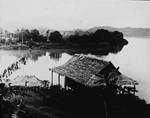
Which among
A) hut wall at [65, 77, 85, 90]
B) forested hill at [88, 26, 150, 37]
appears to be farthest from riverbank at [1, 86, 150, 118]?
forested hill at [88, 26, 150, 37]

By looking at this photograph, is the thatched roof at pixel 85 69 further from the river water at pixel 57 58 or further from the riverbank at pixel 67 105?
the riverbank at pixel 67 105

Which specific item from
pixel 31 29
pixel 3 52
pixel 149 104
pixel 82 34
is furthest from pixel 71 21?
pixel 149 104

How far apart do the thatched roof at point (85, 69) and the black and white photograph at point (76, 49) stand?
1 cm

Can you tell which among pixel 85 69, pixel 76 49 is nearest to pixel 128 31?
A: pixel 76 49

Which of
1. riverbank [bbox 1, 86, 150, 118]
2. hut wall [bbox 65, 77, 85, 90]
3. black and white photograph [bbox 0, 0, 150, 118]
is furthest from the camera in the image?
hut wall [bbox 65, 77, 85, 90]

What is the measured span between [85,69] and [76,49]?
0.38 m

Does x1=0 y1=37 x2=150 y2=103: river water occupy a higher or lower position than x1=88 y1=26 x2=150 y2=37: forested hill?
lower

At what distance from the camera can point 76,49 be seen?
475 cm

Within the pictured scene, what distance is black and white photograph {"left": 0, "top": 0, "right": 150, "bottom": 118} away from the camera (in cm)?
396

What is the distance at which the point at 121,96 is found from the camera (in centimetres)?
495

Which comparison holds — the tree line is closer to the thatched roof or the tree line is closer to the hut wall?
the thatched roof

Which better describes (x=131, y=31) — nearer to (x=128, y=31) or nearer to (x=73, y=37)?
(x=128, y=31)

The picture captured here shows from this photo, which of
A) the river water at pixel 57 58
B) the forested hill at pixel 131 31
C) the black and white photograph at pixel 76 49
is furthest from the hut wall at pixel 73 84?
the forested hill at pixel 131 31

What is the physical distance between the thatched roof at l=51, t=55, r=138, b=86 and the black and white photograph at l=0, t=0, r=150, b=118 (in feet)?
0.05
